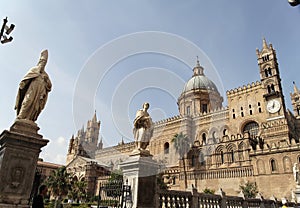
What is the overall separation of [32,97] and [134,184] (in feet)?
11.8

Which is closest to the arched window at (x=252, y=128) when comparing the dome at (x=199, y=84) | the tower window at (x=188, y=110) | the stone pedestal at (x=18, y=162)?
the tower window at (x=188, y=110)

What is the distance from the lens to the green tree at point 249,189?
32.6m

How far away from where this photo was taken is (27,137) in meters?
5.26


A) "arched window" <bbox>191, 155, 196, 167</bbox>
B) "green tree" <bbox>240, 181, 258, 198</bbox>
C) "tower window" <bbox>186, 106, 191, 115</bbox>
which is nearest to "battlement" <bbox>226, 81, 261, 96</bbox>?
"tower window" <bbox>186, 106, 191, 115</bbox>

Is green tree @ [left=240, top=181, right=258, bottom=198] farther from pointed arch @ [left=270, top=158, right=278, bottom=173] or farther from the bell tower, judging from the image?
the bell tower

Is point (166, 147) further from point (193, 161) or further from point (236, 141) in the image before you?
point (236, 141)

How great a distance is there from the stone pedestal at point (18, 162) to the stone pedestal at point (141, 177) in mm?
2565

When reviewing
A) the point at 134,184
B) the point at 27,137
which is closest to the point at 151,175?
the point at 134,184

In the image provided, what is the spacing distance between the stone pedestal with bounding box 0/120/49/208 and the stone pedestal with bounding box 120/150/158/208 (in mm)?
2565

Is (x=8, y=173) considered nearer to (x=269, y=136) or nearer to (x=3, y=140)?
(x=3, y=140)

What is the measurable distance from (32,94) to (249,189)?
116 feet

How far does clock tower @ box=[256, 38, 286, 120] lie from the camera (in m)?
42.3

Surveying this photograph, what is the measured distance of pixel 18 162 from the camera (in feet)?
16.7

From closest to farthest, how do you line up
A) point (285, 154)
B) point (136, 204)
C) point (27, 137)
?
1. point (27, 137)
2. point (136, 204)
3. point (285, 154)
